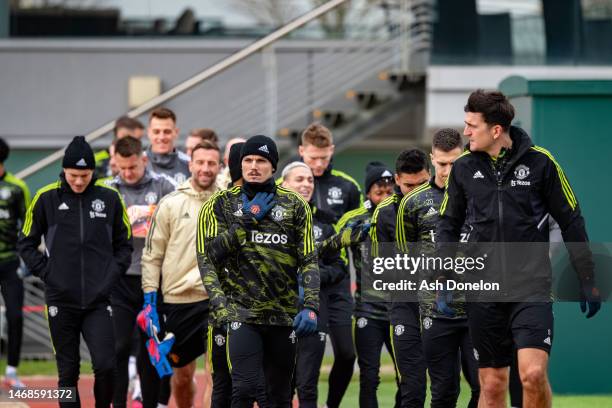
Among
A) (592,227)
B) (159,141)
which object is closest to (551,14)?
(592,227)

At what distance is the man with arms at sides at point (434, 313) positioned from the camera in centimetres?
910

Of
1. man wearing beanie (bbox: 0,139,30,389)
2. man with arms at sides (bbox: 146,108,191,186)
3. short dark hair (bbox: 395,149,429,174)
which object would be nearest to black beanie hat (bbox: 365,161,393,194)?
short dark hair (bbox: 395,149,429,174)

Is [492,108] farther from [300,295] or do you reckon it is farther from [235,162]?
[300,295]

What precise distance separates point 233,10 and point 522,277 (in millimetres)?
12667

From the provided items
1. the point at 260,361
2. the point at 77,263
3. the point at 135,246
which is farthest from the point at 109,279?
the point at 260,361

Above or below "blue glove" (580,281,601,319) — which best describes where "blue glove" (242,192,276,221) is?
above

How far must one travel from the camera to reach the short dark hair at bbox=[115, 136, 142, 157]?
1117cm

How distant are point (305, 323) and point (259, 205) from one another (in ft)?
2.71

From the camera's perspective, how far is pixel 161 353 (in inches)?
400

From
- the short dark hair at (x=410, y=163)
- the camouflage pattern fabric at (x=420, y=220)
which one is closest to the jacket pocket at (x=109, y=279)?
the camouflage pattern fabric at (x=420, y=220)

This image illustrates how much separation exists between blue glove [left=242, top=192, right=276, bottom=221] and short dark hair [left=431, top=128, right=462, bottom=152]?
4.82ft

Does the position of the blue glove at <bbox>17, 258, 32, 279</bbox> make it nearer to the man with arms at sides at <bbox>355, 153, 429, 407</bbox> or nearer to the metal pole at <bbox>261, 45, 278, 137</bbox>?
the metal pole at <bbox>261, 45, 278, 137</bbox>

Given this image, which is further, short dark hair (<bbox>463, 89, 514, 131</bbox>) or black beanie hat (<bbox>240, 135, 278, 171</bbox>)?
black beanie hat (<bbox>240, 135, 278, 171</bbox>)

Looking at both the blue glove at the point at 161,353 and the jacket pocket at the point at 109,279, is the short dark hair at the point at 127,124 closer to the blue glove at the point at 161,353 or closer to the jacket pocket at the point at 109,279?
the jacket pocket at the point at 109,279
